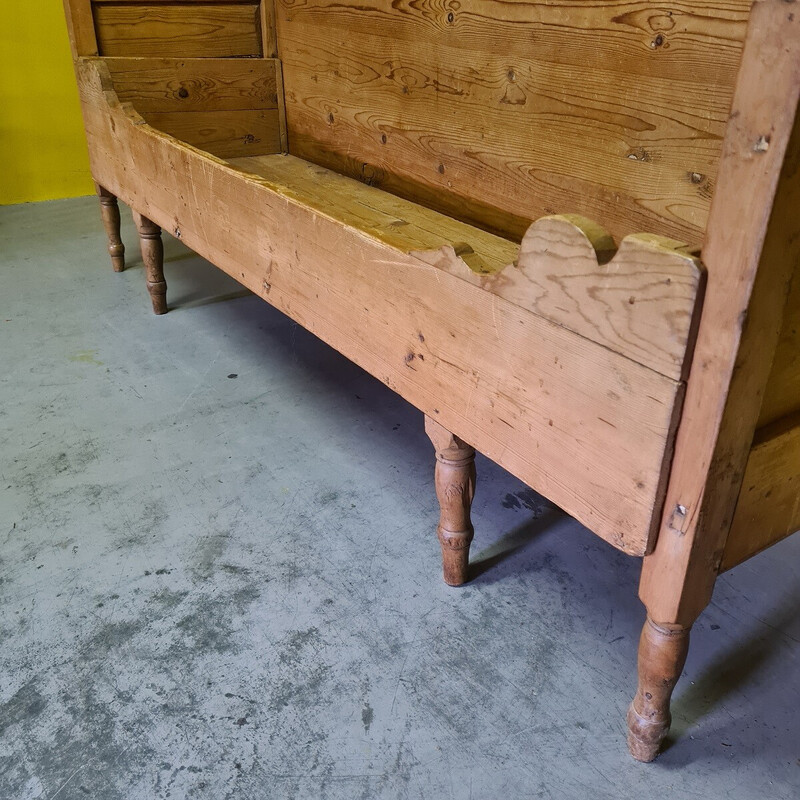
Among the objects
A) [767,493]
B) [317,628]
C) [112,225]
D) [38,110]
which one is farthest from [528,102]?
[38,110]

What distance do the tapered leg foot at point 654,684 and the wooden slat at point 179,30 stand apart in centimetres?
261

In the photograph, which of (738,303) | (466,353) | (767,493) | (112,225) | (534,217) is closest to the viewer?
(738,303)

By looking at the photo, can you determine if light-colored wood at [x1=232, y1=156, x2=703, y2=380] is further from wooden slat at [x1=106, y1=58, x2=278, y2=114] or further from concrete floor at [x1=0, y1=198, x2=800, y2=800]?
→ wooden slat at [x1=106, y1=58, x2=278, y2=114]

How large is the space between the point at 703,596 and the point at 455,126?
1.47m

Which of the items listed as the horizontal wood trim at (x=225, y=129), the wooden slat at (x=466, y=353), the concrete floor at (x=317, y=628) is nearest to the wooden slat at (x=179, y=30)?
the horizontal wood trim at (x=225, y=129)

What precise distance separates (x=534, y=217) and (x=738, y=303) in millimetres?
1149

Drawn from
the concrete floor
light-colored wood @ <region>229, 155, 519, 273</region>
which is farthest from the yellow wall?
the concrete floor

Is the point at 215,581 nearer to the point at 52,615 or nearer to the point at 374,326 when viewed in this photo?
Result: the point at 52,615

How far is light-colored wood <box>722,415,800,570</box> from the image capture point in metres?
1.06

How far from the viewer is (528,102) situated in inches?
71.9

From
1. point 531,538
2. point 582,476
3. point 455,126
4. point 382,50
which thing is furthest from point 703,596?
point 382,50

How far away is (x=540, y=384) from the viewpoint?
1138mm

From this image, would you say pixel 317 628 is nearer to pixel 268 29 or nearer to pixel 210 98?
pixel 210 98

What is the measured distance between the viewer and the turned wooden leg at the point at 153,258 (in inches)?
105
